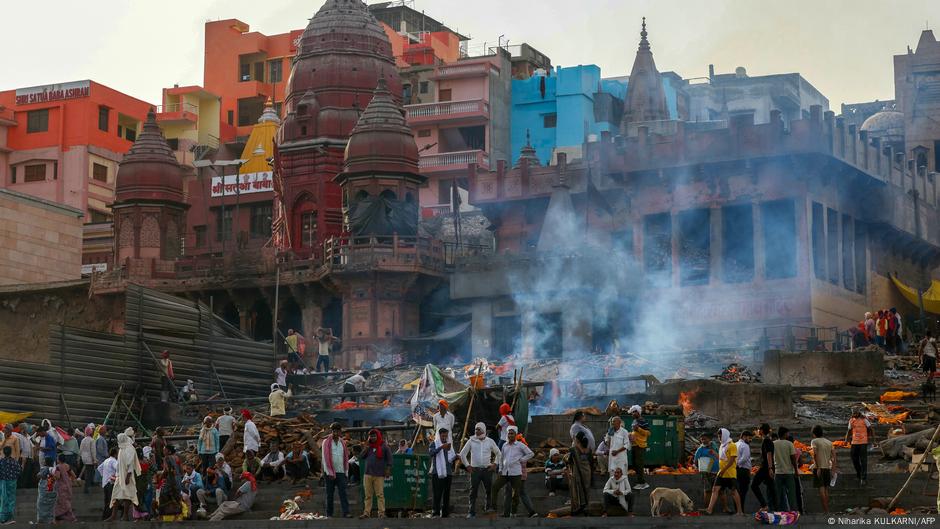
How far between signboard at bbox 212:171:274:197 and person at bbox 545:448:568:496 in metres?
45.8

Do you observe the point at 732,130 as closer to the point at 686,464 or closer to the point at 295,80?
the point at 295,80

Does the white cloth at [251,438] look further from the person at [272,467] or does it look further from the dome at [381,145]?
the dome at [381,145]

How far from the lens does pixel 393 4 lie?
279 feet

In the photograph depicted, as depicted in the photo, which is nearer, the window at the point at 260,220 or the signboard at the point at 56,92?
the window at the point at 260,220

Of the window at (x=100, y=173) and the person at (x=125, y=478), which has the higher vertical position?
A: the window at (x=100, y=173)

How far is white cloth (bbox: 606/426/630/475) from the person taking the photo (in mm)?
23016

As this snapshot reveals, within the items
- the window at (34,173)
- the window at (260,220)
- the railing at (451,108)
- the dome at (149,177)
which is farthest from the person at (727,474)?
the window at (34,173)

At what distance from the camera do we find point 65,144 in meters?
78.8

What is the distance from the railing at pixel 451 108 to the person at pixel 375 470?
162ft

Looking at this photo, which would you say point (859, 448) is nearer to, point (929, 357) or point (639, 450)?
point (639, 450)

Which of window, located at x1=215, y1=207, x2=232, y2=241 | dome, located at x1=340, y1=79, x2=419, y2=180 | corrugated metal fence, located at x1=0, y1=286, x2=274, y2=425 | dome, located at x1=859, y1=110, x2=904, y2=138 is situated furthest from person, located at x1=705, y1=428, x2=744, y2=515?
dome, located at x1=859, y1=110, x2=904, y2=138

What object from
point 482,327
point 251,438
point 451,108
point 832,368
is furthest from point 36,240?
point 251,438

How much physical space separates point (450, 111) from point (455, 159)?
8.78 ft

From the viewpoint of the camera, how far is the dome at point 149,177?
6091 cm
